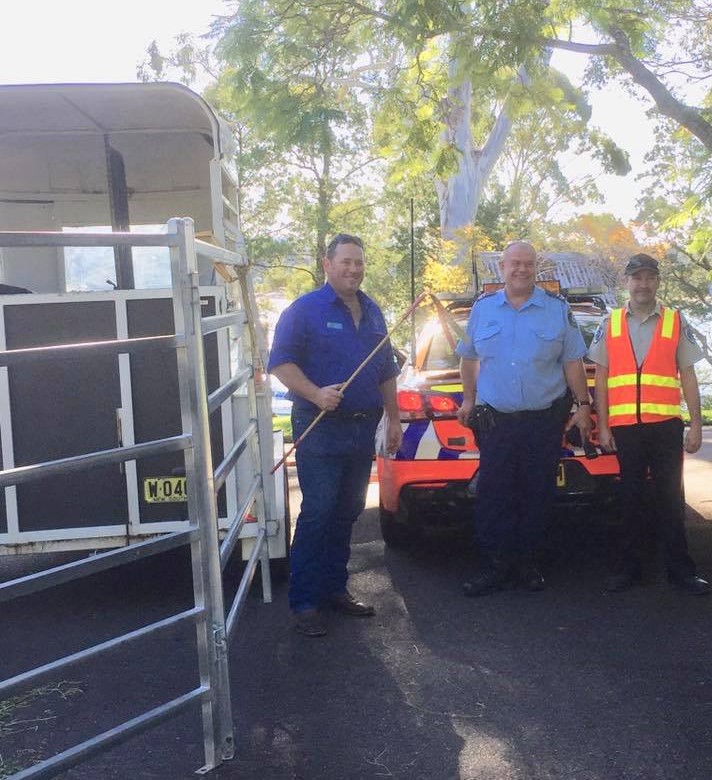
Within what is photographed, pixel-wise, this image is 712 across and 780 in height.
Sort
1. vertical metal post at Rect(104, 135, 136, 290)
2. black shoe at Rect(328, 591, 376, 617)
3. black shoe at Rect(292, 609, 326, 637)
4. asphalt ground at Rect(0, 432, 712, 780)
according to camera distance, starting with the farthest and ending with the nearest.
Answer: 1. vertical metal post at Rect(104, 135, 136, 290)
2. black shoe at Rect(328, 591, 376, 617)
3. black shoe at Rect(292, 609, 326, 637)
4. asphalt ground at Rect(0, 432, 712, 780)

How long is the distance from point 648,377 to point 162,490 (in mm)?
2640

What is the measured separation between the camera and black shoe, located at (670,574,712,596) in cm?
541

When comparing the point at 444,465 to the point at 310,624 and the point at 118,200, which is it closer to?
the point at 310,624

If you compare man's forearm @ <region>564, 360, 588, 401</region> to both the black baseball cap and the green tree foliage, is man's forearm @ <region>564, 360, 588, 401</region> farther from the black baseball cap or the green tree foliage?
the green tree foliage

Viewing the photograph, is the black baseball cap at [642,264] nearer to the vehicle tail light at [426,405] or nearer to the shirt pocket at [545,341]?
the shirt pocket at [545,341]

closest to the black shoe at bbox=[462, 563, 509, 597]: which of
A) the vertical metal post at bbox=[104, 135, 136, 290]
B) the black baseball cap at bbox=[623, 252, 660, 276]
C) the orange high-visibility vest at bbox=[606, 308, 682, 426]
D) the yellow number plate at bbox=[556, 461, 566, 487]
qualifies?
the yellow number plate at bbox=[556, 461, 566, 487]

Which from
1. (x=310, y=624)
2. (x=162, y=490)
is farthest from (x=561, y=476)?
(x=162, y=490)

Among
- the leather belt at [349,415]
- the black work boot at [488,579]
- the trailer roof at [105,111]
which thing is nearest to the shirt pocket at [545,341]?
the leather belt at [349,415]

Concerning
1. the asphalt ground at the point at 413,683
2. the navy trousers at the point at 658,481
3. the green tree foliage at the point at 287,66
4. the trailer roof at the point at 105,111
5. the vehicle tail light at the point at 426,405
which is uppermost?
the green tree foliage at the point at 287,66

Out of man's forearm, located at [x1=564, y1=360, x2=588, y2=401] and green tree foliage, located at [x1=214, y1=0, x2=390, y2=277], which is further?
green tree foliage, located at [x1=214, y1=0, x2=390, y2=277]

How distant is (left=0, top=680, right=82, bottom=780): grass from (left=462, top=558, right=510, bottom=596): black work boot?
2.22 m

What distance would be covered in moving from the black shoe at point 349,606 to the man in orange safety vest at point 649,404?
1365 mm

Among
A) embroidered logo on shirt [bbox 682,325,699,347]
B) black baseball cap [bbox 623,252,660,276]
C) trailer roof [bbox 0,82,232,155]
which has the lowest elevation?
embroidered logo on shirt [bbox 682,325,699,347]

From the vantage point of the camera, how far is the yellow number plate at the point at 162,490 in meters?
5.29
